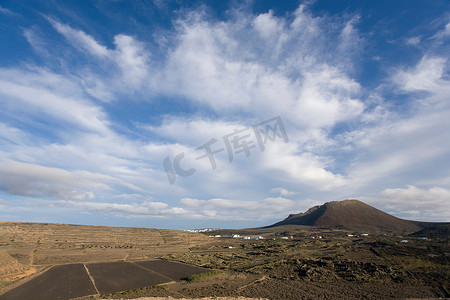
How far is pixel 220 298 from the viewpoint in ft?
85.4

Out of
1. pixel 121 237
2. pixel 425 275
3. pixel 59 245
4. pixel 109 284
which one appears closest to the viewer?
pixel 109 284

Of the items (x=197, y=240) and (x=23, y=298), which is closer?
(x=23, y=298)

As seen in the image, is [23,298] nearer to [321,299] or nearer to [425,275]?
[321,299]

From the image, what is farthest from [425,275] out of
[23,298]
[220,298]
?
[23,298]

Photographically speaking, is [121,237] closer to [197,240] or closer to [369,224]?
[197,240]

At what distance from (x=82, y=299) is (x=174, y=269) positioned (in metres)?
20.2

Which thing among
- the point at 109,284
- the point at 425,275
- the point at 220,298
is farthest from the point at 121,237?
the point at 425,275

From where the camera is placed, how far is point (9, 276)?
35062mm

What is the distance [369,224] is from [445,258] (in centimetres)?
16972

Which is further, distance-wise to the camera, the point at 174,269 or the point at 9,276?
the point at 174,269

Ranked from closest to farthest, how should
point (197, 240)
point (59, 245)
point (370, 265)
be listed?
point (370, 265), point (59, 245), point (197, 240)

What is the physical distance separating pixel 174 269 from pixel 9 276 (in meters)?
23.5

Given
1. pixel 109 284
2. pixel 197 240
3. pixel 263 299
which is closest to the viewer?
pixel 263 299

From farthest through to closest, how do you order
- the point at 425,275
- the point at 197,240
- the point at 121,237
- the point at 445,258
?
1. the point at 197,240
2. the point at 121,237
3. the point at 445,258
4. the point at 425,275
